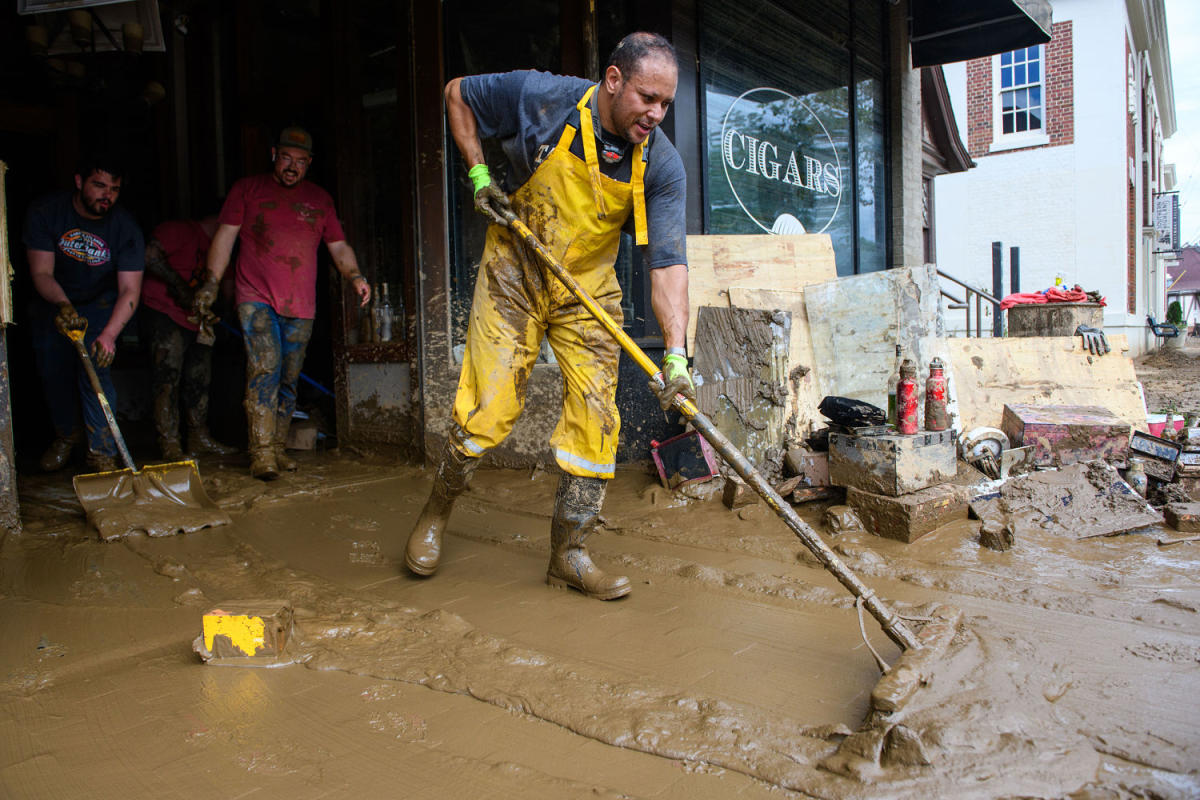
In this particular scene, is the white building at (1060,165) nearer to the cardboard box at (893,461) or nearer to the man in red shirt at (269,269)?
the cardboard box at (893,461)

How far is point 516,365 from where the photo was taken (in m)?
2.59

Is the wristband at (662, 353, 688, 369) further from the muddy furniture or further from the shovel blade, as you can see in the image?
the muddy furniture

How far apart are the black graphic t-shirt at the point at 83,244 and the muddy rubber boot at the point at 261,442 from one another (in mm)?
1014

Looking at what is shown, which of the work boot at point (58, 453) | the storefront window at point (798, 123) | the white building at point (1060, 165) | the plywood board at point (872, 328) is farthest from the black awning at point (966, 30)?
the white building at point (1060, 165)

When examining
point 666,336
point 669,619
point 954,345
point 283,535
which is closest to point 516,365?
point 666,336

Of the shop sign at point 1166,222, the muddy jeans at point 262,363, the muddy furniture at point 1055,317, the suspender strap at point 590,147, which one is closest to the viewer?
the suspender strap at point 590,147

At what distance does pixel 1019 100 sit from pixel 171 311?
655 inches

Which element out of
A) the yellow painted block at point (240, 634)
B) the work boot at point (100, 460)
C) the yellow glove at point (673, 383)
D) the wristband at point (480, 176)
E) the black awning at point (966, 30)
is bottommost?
the yellow painted block at point (240, 634)

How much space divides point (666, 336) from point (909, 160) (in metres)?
5.18

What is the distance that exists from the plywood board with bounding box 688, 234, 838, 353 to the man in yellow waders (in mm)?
1737

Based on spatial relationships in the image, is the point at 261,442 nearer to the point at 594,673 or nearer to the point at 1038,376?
the point at 594,673

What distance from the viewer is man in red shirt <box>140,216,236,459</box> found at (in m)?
4.73

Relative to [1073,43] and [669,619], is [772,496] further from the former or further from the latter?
[1073,43]

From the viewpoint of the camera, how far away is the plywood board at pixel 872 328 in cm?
416
